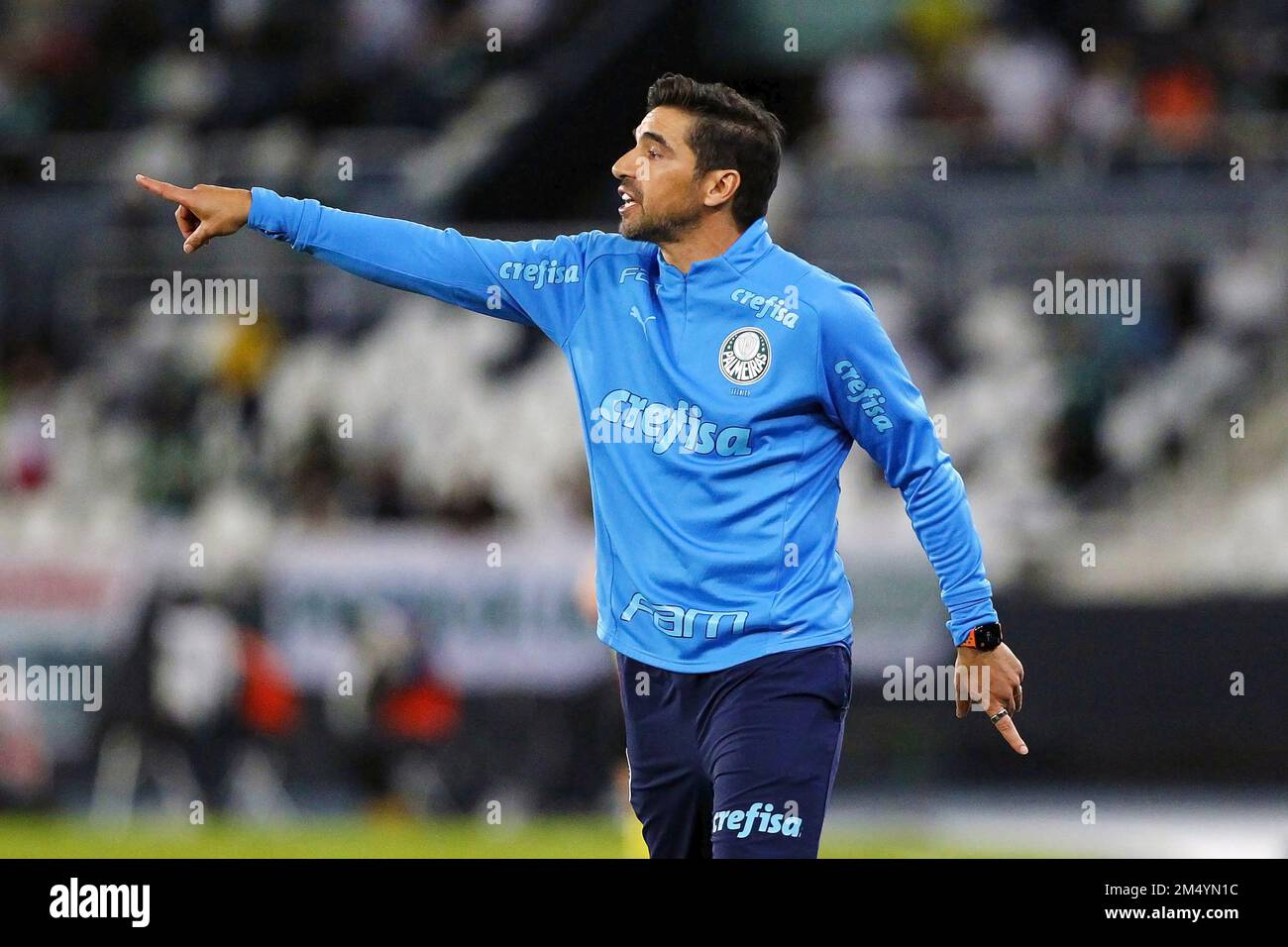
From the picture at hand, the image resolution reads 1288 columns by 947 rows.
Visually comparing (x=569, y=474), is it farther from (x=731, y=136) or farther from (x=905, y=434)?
(x=905, y=434)

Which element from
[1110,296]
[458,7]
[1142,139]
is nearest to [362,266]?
[1110,296]

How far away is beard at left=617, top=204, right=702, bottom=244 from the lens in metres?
5.98

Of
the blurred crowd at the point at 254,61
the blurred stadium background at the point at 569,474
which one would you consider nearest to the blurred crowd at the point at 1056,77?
the blurred stadium background at the point at 569,474

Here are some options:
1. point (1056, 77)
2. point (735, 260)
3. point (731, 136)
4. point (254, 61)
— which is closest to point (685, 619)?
point (735, 260)

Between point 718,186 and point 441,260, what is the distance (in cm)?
83

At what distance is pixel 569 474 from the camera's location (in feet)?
48.1

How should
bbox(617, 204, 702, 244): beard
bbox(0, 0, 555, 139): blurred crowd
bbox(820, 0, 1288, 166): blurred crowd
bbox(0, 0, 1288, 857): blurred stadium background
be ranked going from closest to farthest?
bbox(617, 204, 702, 244): beard, bbox(0, 0, 1288, 857): blurred stadium background, bbox(820, 0, 1288, 166): blurred crowd, bbox(0, 0, 555, 139): blurred crowd

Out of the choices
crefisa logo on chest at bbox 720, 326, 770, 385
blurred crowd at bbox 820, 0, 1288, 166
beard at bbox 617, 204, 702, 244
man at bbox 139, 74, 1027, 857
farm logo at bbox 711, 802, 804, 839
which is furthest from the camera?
blurred crowd at bbox 820, 0, 1288, 166

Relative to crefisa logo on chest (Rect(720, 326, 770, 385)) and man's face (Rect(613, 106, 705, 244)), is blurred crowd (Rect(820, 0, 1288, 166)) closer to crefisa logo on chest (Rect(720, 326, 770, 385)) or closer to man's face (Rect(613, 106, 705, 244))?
man's face (Rect(613, 106, 705, 244))

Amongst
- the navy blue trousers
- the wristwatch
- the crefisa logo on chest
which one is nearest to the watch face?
the wristwatch

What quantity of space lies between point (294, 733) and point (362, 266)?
8284mm

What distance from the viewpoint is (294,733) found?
14.0m

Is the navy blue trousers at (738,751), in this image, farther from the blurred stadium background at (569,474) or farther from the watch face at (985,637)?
the blurred stadium background at (569,474)
